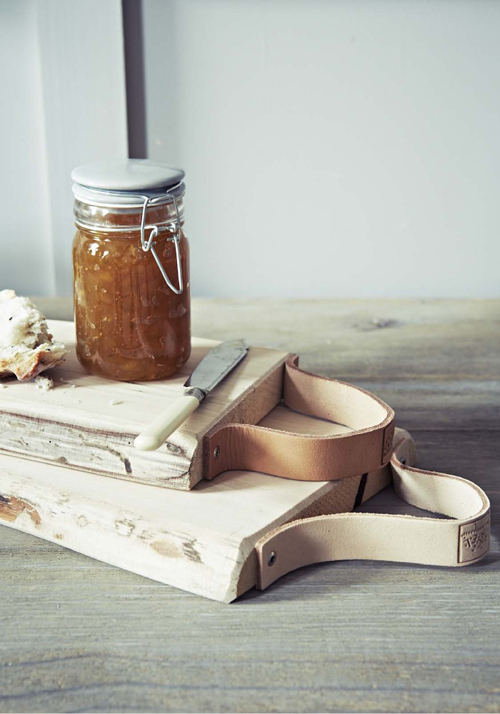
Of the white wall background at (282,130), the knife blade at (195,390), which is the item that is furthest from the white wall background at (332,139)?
the knife blade at (195,390)

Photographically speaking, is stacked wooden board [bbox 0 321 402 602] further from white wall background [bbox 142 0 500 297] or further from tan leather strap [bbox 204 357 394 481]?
white wall background [bbox 142 0 500 297]

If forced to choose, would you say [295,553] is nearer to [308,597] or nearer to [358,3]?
[308,597]

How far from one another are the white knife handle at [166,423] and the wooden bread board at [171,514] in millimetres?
58

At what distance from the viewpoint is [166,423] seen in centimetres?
65

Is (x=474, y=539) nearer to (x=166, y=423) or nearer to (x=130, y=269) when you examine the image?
(x=166, y=423)

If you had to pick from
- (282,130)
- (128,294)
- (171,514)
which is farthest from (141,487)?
(282,130)

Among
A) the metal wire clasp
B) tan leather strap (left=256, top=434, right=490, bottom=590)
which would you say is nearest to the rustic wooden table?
tan leather strap (left=256, top=434, right=490, bottom=590)

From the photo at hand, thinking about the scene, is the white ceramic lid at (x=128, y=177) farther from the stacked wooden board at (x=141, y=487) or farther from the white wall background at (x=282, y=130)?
the white wall background at (x=282, y=130)

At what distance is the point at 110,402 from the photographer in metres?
0.73

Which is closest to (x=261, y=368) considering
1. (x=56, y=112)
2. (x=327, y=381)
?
(x=327, y=381)

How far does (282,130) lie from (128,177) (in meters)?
0.84

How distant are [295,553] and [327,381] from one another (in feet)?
0.70

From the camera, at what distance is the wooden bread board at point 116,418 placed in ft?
2.23

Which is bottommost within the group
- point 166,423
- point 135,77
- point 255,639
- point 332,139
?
point 255,639
